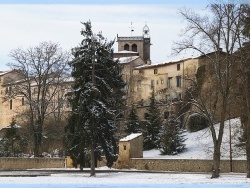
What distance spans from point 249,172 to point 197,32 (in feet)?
34.9

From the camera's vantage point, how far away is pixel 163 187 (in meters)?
27.7

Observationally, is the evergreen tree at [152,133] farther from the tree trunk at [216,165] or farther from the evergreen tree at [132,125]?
the tree trunk at [216,165]

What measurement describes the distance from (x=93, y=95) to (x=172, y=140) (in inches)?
808

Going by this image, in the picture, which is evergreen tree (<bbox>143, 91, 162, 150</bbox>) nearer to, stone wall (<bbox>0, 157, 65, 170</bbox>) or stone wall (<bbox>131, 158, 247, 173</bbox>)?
stone wall (<bbox>131, 158, 247, 173</bbox>)

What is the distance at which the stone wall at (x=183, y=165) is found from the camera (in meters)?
46.4

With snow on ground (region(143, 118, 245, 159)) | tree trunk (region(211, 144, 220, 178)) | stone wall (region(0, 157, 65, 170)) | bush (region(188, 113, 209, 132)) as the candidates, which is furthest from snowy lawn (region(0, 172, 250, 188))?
bush (region(188, 113, 209, 132))

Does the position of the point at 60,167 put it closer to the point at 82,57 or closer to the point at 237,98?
the point at 82,57

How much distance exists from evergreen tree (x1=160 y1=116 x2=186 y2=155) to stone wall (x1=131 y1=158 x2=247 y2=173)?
7.44m

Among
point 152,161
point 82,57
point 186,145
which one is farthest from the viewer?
point 186,145

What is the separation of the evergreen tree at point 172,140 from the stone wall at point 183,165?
24.4 feet

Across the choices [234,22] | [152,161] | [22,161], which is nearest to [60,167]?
[22,161]

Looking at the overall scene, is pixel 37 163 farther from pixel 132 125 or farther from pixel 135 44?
pixel 135 44

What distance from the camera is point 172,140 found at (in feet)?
194

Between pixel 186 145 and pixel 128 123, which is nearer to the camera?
pixel 186 145
